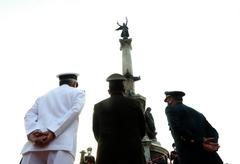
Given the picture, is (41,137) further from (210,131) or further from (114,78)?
(210,131)

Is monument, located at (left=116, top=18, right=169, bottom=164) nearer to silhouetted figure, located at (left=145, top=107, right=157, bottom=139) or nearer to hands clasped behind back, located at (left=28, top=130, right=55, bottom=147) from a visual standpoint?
silhouetted figure, located at (left=145, top=107, right=157, bottom=139)

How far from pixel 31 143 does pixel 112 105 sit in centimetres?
133

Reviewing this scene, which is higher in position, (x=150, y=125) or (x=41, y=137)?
(x=150, y=125)

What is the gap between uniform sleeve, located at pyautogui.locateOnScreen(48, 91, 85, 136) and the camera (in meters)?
4.49

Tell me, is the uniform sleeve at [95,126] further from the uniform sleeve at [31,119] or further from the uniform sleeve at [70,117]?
the uniform sleeve at [31,119]

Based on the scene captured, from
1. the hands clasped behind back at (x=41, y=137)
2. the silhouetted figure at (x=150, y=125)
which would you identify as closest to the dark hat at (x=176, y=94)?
the hands clasped behind back at (x=41, y=137)

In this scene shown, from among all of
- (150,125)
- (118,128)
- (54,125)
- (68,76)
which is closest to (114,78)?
(68,76)

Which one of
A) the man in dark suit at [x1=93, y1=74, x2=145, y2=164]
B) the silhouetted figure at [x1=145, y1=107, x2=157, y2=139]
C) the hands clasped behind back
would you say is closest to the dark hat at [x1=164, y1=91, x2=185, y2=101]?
the man in dark suit at [x1=93, y1=74, x2=145, y2=164]

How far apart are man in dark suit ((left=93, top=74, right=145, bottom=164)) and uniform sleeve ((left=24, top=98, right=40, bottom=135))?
0.88 meters

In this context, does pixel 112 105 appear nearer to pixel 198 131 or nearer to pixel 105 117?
pixel 105 117

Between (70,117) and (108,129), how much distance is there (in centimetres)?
68

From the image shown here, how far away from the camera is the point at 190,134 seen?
572cm

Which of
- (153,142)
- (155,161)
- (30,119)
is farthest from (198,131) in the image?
(153,142)

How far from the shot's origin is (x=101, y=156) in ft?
16.2
